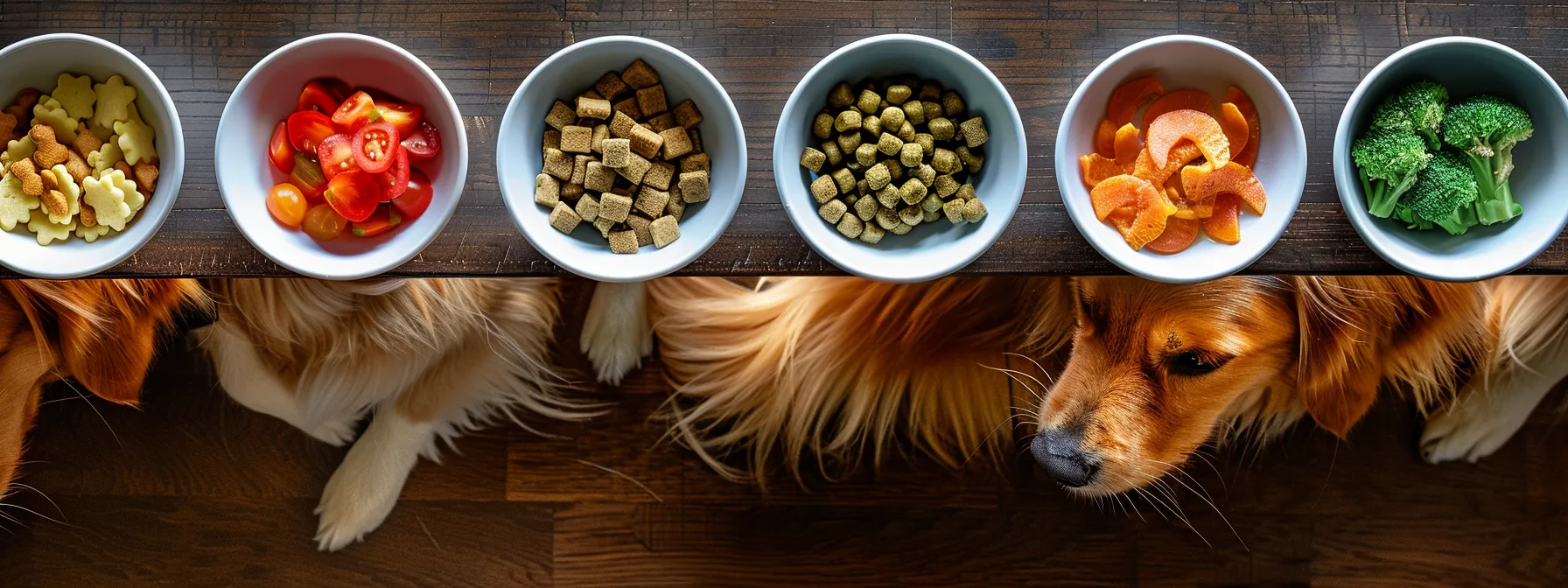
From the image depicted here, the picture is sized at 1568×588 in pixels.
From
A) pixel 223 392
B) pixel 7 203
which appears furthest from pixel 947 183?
pixel 223 392

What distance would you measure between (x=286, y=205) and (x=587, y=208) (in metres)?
0.29

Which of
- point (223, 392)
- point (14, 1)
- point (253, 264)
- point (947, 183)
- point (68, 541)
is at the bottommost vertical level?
point (68, 541)

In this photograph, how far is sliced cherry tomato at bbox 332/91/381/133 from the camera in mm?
920

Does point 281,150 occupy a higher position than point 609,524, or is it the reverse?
point 281,150

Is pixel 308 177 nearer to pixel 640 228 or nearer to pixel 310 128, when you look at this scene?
pixel 310 128

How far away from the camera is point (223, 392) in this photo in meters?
1.49

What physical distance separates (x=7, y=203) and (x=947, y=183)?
0.92 metres

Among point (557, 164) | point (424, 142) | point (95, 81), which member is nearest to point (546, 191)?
point (557, 164)

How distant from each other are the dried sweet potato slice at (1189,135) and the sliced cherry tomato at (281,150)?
34.0 inches

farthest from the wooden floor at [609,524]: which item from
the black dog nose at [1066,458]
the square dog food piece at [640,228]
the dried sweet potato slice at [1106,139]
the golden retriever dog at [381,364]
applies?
the dried sweet potato slice at [1106,139]

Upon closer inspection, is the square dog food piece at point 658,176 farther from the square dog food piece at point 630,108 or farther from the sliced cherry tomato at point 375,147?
the sliced cherry tomato at point 375,147

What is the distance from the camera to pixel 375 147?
903 millimetres

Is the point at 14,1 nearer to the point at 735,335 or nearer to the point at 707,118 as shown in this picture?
the point at 707,118

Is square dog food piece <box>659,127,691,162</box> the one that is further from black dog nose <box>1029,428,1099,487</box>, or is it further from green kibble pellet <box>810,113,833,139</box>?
black dog nose <box>1029,428,1099,487</box>
